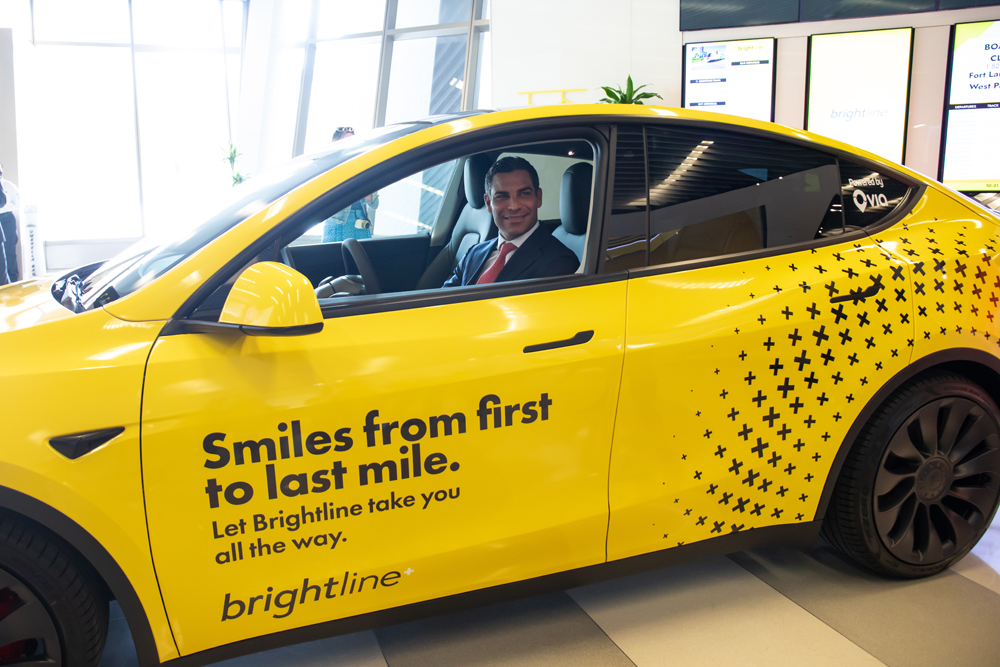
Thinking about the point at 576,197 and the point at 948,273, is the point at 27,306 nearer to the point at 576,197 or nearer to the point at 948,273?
the point at 576,197

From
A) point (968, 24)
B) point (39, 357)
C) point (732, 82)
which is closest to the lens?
point (39, 357)

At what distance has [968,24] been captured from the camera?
20.4 feet

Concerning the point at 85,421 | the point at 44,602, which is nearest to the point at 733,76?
the point at 85,421

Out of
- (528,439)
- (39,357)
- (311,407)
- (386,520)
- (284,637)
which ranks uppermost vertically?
(39,357)

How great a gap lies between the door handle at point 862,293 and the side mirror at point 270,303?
1237mm

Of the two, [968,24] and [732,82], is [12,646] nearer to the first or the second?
[732,82]

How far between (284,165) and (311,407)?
0.80 m

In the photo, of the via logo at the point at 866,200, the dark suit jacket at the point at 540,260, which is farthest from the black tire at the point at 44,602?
the via logo at the point at 866,200

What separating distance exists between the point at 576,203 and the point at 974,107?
6488 millimetres

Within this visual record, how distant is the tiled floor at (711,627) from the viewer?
163 cm

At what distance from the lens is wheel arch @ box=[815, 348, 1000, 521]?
68.4 inches

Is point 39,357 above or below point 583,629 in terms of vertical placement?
above

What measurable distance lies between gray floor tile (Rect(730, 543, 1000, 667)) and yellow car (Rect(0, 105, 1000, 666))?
9cm

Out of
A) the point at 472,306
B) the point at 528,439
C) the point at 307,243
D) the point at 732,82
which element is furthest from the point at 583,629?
the point at 732,82
